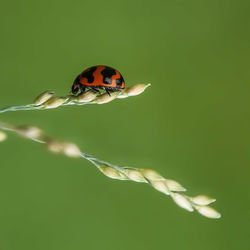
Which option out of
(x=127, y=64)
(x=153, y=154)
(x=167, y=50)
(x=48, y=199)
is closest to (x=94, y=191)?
(x=48, y=199)

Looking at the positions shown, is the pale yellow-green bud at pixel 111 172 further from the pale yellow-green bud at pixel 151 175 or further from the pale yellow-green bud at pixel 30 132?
the pale yellow-green bud at pixel 30 132

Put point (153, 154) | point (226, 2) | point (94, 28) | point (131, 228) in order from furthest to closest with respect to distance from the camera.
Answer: point (226, 2), point (94, 28), point (153, 154), point (131, 228)

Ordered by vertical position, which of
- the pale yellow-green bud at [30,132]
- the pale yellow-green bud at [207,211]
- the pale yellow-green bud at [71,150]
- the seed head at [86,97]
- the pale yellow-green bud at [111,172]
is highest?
the seed head at [86,97]

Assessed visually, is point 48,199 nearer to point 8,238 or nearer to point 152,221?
point 8,238

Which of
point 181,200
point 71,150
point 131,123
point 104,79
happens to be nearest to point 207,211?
point 181,200

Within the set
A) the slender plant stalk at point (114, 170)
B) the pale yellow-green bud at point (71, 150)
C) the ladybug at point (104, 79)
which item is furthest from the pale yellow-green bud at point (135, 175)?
the ladybug at point (104, 79)
